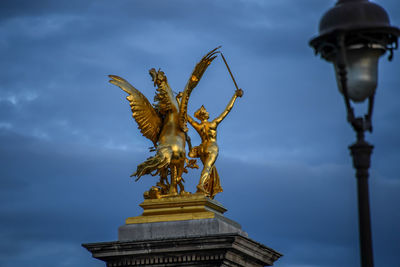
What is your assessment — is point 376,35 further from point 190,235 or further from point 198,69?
point 198,69

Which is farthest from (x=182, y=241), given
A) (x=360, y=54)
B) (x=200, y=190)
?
(x=360, y=54)

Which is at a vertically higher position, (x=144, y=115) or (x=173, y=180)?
(x=144, y=115)

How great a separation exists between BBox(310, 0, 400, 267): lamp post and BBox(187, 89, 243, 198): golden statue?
14787mm

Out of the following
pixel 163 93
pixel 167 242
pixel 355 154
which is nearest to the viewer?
pixel 355 154

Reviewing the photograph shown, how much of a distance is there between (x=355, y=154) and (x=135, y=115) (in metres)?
15.7

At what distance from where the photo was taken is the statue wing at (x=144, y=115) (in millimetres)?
26000

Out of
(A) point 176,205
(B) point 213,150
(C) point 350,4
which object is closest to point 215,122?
(B) point 213,150

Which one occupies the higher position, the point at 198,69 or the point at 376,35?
the point at 198,69

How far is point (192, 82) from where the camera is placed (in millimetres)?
26203

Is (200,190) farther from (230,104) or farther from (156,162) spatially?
(230,104)

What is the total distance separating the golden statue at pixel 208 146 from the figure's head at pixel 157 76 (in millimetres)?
1183

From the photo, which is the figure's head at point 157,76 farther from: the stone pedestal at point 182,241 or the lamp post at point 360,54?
the lamp post at point 360,54

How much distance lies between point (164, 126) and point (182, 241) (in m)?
3.54

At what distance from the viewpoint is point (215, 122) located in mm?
25984
